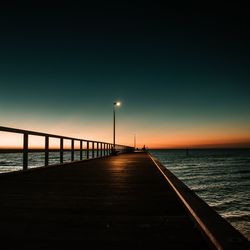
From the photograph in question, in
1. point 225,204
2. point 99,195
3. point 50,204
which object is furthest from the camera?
point 225,204

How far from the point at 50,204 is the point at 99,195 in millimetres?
1004

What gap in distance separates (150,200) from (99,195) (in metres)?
0.92

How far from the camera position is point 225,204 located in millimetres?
17625

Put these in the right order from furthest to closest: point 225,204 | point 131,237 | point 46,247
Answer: point 225,204 → point 131,237 → point 46,247

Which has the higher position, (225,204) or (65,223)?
(65,223)

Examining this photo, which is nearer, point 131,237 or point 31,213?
point 131,237

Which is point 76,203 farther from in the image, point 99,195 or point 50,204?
point 99,195

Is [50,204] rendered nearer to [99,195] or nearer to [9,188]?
[99,195]

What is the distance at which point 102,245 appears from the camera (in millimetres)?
2520

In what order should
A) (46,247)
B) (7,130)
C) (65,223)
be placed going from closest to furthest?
(46,247)
(65,223)
(7,130)

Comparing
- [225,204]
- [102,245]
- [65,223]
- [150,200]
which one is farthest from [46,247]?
[225,204]

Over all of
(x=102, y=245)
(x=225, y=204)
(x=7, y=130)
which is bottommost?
(x=225, y=204)

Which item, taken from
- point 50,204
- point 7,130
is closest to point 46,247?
point 50,204

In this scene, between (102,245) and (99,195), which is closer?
(102,245)
